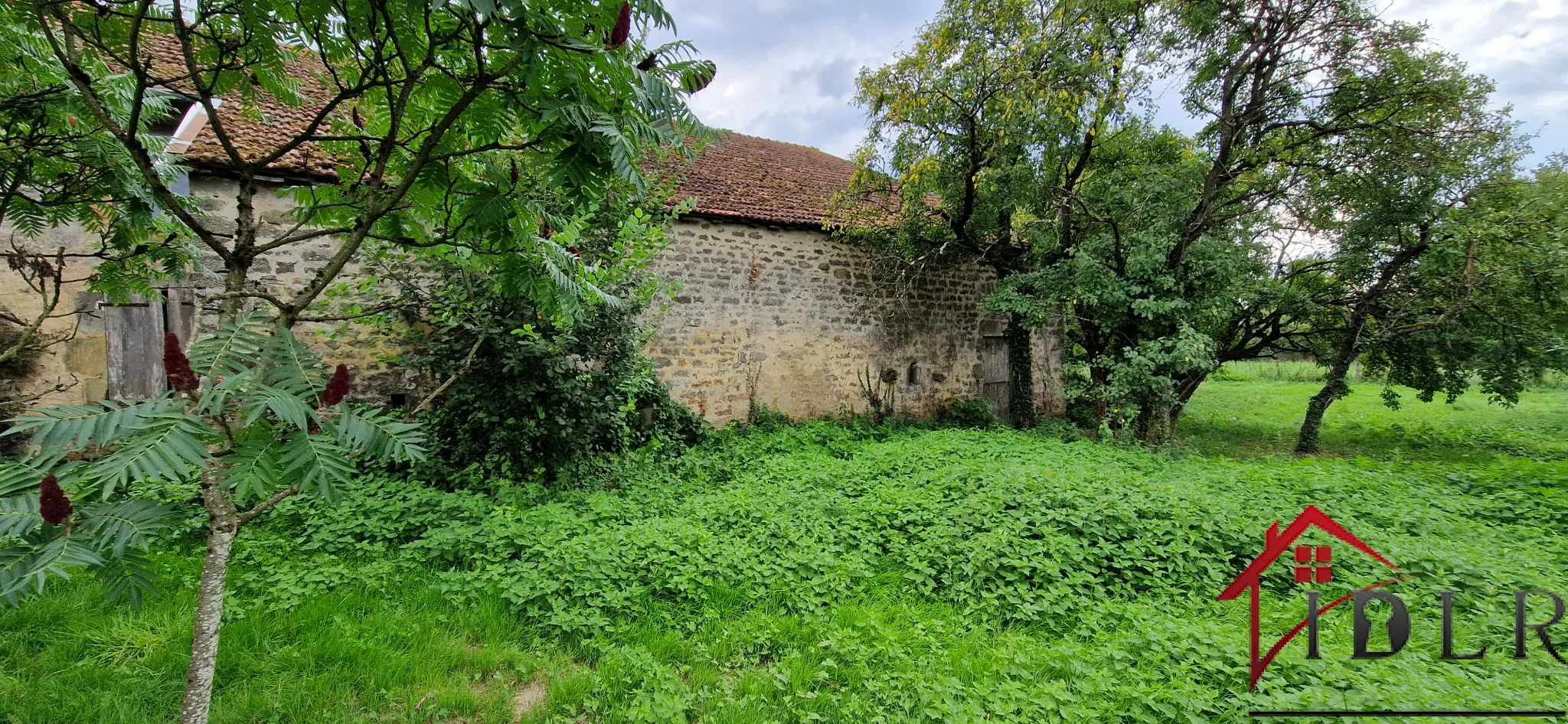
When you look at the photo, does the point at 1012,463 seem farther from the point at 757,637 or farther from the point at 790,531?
the point at 757,637

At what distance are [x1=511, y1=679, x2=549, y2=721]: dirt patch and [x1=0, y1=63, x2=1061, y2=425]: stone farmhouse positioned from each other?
14.5 feet

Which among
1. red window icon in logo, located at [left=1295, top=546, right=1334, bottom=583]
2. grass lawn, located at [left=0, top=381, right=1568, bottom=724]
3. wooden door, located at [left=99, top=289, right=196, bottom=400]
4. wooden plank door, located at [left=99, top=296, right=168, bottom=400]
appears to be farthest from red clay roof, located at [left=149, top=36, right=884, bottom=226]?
red window icon in logo, located at [left=1295, top=546, right=1334, bottom=583]

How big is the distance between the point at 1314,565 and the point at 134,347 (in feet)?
34.3

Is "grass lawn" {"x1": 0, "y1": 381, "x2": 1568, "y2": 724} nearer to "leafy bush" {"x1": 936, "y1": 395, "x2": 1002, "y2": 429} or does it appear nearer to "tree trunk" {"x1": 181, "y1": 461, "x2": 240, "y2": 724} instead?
"tree trunk" {"x1": 181, "y1": 461, "x2": 240, "y2": 724}

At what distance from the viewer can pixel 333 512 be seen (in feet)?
14.5

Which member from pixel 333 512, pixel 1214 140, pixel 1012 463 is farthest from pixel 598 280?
pixel 1214 140

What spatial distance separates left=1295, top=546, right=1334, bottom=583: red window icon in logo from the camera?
12.6ft

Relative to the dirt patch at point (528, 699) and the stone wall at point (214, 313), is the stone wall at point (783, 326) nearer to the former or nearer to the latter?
the stone wall at point (214, 313)

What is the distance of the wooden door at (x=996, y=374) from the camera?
11.5 m

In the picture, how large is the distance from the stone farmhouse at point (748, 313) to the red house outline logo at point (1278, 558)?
17.0ft

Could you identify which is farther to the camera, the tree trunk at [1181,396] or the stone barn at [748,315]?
the tree trunk at [1181,396]

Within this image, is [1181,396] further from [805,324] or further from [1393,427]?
[1393,427]

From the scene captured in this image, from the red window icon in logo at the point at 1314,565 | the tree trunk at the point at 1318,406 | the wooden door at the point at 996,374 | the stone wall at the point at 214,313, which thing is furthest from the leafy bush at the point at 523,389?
the tree trunk at the point at 1318,406

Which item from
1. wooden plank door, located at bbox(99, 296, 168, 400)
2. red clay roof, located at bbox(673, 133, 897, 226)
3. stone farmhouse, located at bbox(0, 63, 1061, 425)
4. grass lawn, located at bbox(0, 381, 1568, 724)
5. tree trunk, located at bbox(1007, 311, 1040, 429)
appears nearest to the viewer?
grass lawn, located at bbox(0, 381, 1568, 724)
